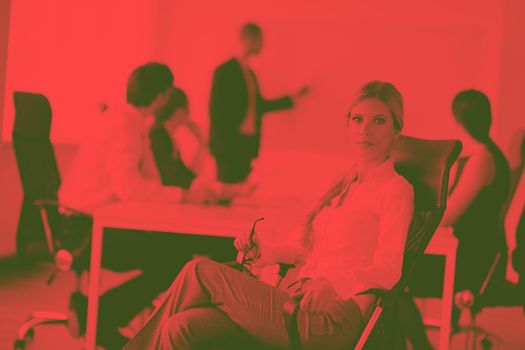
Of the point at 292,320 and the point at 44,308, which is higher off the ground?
the point at 292,320

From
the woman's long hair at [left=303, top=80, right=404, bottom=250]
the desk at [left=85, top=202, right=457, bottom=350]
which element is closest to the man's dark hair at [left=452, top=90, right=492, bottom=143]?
the desk at [left=85, top=202, right=457, bottom=350]

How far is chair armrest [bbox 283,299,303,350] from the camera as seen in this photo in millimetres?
1663

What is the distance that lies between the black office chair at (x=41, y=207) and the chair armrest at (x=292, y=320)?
1.35 meters

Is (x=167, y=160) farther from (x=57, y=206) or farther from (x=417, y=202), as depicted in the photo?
(x=417, y=202)

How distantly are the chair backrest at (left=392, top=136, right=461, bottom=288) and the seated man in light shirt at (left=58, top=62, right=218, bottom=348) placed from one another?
101 cm

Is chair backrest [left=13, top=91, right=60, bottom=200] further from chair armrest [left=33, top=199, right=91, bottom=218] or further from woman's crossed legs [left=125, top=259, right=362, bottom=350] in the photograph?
woman's crossed legs [left=125, top=259, right=362, bottom=350]

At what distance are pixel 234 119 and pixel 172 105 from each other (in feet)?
2.91

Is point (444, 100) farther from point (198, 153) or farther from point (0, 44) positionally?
point (0, 44)

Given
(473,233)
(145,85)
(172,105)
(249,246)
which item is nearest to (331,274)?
(249,246)

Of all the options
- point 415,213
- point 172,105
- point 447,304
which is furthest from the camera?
point 172,105

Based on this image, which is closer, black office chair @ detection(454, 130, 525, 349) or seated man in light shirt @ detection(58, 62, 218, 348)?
black office chair @ detection(454, 130, 525, 349)

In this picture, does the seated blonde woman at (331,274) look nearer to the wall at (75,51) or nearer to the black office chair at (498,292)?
the black office chair at (498,292)

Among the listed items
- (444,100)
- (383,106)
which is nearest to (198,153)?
(444,100)

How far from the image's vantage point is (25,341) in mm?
2961
